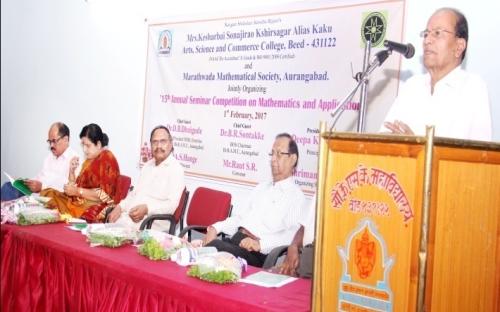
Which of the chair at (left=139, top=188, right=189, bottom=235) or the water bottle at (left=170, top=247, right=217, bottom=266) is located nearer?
the water bottle at (left=170, top=247, right=217, bottom=266)

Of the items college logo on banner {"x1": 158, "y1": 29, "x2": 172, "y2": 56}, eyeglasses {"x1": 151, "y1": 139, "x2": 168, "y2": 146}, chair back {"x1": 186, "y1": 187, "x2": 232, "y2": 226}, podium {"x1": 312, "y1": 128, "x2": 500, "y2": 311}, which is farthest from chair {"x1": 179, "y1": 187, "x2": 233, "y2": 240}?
podium {"x1": 312, "y1": 128, "x2": 500, "y2": 311}

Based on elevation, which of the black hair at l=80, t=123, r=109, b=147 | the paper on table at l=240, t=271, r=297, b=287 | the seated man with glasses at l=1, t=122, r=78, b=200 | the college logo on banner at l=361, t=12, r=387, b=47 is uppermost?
the college logo on banner at l=361, t=12, r=387, b=47

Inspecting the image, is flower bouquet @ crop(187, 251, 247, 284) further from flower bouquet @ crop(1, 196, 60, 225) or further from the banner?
flower bouquet @ crop(1, 196, 60, 225)

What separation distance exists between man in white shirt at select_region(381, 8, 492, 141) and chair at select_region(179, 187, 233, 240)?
1.63 metres

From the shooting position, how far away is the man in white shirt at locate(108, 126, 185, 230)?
3713mm

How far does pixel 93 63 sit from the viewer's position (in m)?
3.76

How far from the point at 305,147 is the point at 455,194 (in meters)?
1.75

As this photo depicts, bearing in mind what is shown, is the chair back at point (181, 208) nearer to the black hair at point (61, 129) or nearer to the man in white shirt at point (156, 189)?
the man in white shirt at point (156, 189)

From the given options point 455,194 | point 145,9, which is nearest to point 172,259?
point 455,194

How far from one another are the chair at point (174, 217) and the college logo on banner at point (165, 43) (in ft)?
3.75

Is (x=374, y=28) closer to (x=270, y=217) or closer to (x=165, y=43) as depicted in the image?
(x=270, y=217)

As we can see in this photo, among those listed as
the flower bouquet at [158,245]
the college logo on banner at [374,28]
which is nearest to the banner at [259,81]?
the college logo on banner at [374,28]

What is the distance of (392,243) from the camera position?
1.53 metres

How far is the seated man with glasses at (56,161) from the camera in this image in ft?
11.6
